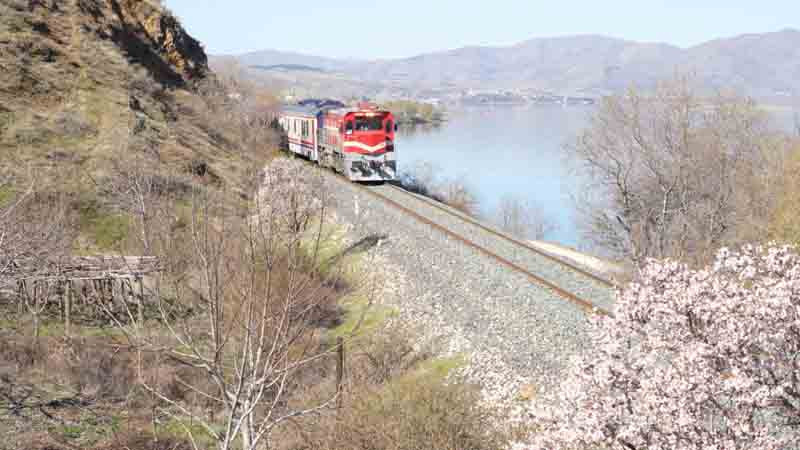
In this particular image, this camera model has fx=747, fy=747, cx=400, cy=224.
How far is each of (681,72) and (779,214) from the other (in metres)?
11.0

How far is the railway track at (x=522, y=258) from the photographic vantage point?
16.3 m

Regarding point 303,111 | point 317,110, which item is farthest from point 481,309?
point 303,111

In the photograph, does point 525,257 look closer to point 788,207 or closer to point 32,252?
point 32,252

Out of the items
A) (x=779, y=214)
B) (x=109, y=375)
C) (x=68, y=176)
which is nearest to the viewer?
(x=109, y=375)

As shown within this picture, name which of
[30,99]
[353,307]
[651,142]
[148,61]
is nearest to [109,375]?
[353,307]

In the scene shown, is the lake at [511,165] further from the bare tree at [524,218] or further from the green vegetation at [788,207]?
the green vegetation at [788,207]

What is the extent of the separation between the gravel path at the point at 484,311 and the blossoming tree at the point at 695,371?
4.01m

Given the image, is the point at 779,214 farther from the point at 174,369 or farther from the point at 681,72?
the point at 174,369

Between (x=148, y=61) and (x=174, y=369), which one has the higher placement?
(x=148, y=61)

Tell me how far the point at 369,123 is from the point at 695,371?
97.9 ft

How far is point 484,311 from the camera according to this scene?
51.5ft

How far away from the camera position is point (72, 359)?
1527 centimetres

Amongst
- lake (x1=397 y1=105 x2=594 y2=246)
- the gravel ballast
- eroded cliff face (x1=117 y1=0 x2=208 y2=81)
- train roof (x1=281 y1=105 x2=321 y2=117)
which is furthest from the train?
eroded cliff face (x1=117 y1=0 x2=208 y2=81)

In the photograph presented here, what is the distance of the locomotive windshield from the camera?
35156 mm
